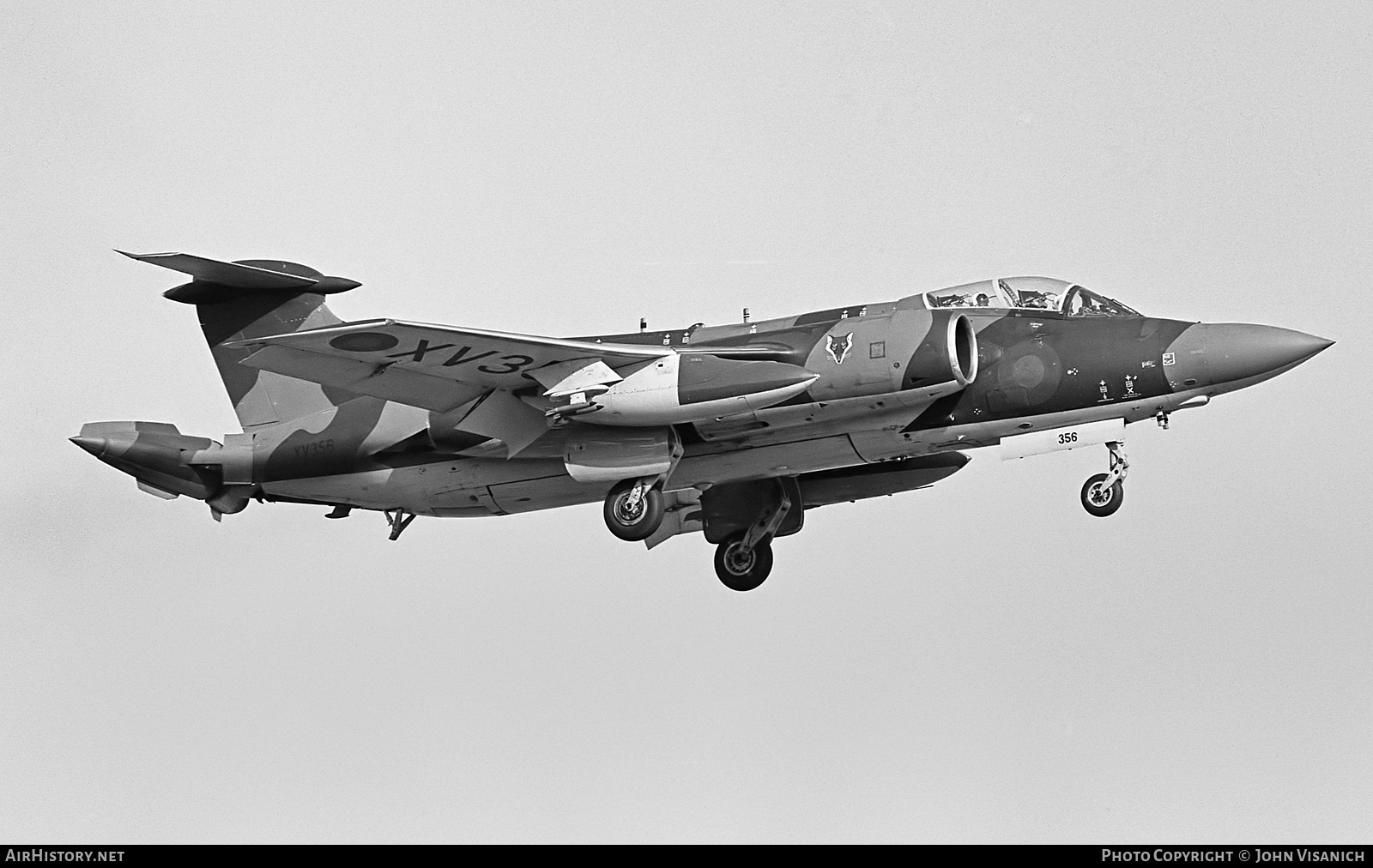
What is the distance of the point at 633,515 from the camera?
21562 millimetres

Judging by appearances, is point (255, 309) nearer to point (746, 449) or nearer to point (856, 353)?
point (746, 449)

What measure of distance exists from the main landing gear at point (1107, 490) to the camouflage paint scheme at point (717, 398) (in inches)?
19.0

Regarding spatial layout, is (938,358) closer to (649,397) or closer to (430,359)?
(649,397)

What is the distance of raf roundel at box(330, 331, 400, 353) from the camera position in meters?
19.7

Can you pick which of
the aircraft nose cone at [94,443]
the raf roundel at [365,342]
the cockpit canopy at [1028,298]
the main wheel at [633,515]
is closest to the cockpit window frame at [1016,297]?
the cockpit canopy at [1028,298]

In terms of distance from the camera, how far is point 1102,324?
69.3 ft

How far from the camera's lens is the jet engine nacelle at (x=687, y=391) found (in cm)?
2025

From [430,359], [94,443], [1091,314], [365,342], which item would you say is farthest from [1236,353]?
[94,443]

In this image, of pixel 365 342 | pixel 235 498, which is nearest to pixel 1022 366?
pixel 365 342

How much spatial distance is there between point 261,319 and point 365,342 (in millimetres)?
4733

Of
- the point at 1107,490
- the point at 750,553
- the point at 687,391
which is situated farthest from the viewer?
the point at 750,553

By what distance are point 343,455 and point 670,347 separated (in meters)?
4.32
